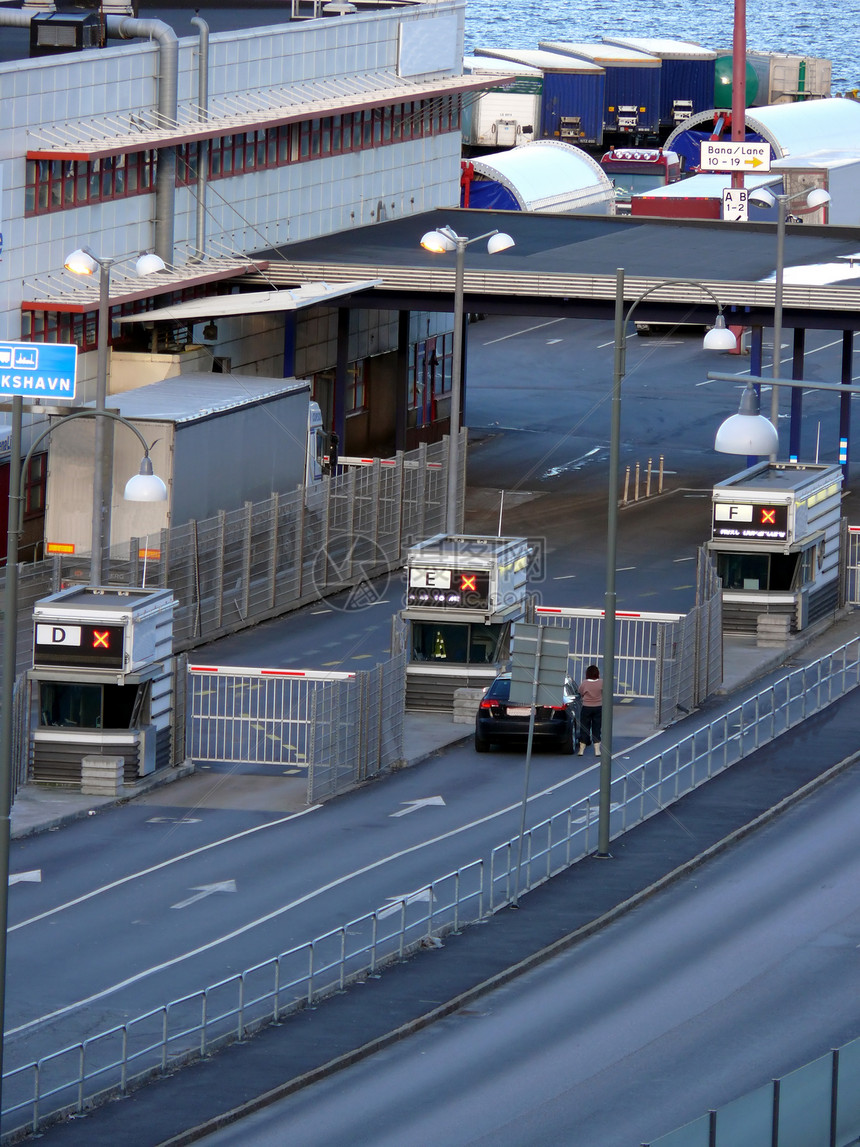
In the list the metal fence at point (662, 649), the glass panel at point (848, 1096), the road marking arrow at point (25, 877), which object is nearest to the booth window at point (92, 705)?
the road marking arrow at point (25, 877)

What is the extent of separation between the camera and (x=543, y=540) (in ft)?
184

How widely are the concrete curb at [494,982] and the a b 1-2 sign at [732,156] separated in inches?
1778

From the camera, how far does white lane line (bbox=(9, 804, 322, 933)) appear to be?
101 ft

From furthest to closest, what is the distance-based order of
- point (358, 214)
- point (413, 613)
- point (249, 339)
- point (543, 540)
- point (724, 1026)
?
point (358, 214), point (249, 339), point (543, 540), point (413, 613), point (724, 1026)

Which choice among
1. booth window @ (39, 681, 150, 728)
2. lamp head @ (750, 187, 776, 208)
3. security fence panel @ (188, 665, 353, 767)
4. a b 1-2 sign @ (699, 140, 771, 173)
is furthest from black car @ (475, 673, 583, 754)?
a b 1-2 sign @ (699, 140, 771, 173)

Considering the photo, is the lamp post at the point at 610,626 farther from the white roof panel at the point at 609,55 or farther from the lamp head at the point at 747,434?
the white roof panel at the point at 609,55

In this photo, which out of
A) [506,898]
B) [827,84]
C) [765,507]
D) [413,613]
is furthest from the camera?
[827,84]

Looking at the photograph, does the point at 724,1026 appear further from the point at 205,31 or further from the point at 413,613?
the point at 205,31

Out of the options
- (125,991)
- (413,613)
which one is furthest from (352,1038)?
(413,613)

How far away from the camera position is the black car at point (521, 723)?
3897 cm

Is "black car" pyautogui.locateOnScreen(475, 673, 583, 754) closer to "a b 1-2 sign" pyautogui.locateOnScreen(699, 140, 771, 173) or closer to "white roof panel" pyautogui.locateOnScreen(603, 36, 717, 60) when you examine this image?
"a b 1-2 sign" pyautogui.locateOnScreen(699, 140, 771, 173)

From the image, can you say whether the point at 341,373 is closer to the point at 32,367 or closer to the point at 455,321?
the point at 455,321

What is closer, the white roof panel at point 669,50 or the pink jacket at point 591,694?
the pink jacket at point 591,694

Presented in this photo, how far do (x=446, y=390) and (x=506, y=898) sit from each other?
4290cm
